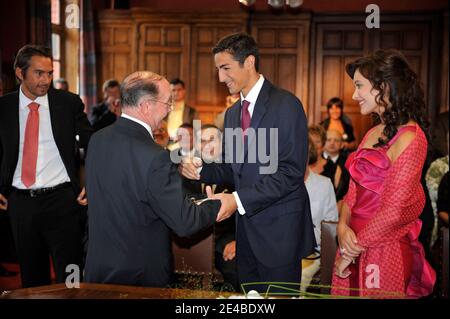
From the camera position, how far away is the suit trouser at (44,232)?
123 inches

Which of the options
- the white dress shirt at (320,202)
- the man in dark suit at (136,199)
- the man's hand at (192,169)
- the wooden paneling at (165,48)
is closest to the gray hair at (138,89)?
the man in dark suit at (136,199)

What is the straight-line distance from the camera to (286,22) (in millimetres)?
8555

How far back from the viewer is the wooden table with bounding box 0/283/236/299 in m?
1.62

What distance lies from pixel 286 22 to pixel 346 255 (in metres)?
6.73

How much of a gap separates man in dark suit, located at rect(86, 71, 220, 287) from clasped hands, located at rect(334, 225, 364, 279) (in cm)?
56

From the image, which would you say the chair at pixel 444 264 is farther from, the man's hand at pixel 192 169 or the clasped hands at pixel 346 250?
the man's hand at pixel 192 169

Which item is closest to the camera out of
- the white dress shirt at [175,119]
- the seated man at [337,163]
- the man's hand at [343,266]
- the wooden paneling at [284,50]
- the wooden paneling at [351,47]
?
the man's hand at [343,266]

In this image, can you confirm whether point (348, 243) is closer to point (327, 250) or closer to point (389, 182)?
point (389, 182)

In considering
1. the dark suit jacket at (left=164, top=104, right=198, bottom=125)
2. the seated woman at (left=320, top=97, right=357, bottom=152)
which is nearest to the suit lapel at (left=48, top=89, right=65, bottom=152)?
the dark suit jacket at (left=164, top=104, right=198, bottom=125)

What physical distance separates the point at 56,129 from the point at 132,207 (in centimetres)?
128

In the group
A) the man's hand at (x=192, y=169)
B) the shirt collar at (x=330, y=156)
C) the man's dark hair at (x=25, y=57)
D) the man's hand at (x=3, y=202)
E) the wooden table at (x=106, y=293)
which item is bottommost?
the wooden table at (x=106, y=293)

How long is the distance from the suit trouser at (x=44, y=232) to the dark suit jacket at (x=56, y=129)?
0.11 metres

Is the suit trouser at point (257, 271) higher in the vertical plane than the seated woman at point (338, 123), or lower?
Result: lower
